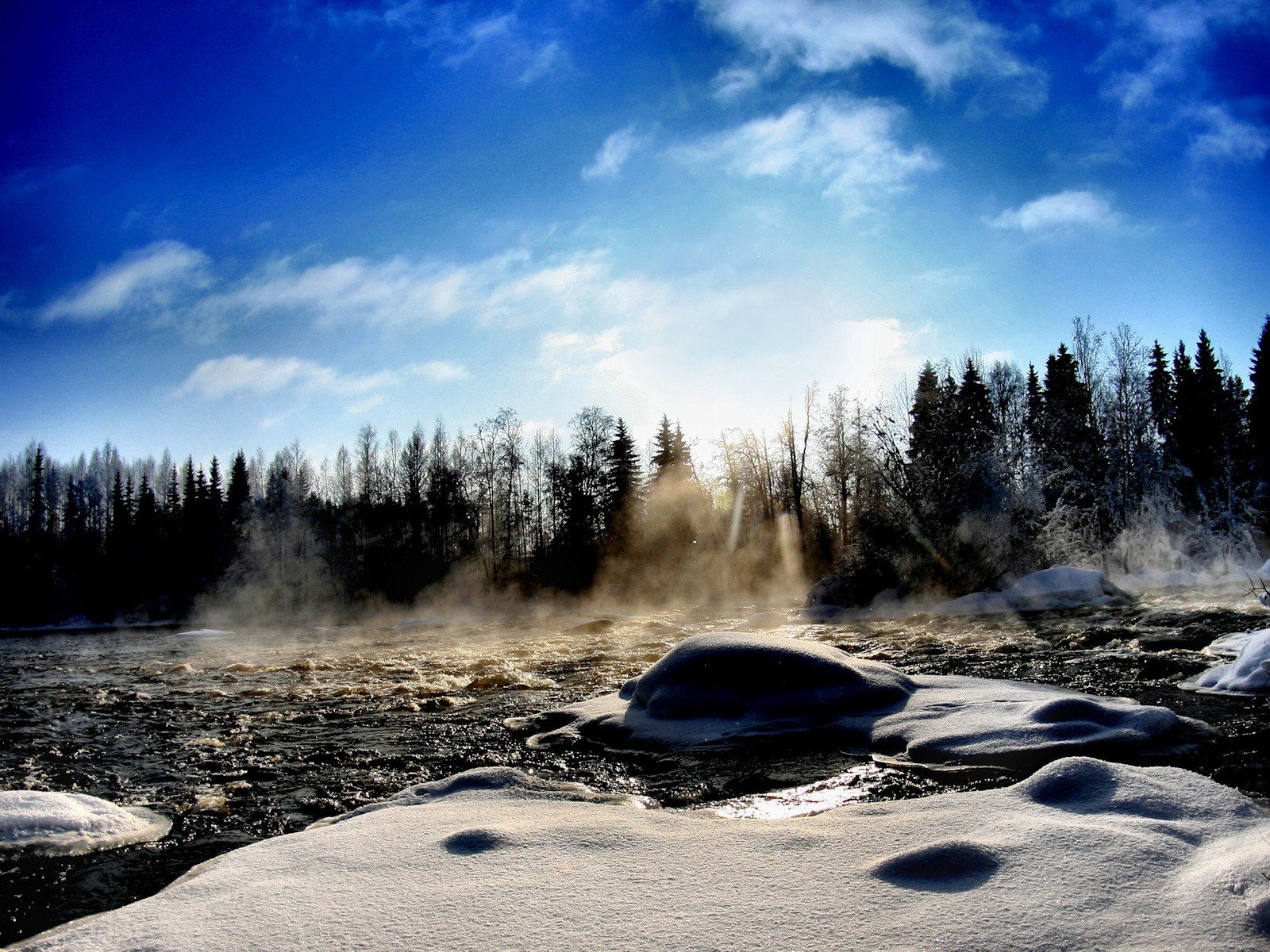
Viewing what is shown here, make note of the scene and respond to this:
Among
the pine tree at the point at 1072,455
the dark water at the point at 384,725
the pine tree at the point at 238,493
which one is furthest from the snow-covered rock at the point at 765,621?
the pine tree at the point at 238,493

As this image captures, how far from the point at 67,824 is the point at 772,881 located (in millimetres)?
3856

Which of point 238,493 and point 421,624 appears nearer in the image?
point 421,624

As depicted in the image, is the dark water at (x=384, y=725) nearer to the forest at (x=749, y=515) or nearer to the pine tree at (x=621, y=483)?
the forest at (x=749, y=515)

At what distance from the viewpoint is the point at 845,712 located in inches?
248

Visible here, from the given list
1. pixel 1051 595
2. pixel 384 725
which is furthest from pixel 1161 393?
pixel 384 725

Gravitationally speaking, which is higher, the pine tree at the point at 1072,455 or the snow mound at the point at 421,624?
the pine tree at the point at 1072,455

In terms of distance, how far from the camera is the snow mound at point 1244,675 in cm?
681

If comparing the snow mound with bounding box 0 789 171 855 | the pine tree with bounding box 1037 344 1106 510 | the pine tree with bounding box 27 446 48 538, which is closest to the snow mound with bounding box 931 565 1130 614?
the pine tree with bounding box 1037 344 1106 510

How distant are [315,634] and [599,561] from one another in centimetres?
1678

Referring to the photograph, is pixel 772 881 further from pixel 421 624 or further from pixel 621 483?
pixel 621 483

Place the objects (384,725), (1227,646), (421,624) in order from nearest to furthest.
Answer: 1. (384,725)
2. (1227,646)
3. (421,624)

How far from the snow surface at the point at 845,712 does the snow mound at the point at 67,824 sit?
2.81 meters

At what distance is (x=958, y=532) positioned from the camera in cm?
2155

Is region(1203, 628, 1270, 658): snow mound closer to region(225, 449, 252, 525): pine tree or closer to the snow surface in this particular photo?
the snow surface
